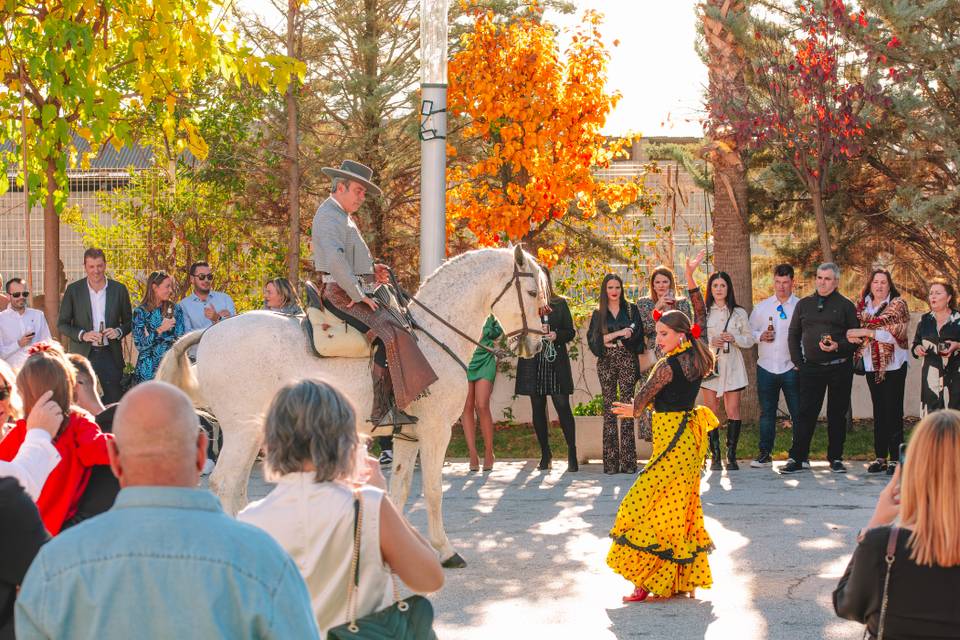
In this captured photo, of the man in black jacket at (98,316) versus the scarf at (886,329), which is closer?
the scarf at (886,329)

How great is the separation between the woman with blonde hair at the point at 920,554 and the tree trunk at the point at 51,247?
9893 mm

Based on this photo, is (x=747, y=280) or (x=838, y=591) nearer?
(x=838, y=591)

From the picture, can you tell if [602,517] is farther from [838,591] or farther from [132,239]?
[132,239]

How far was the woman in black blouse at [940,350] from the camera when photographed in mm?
12133

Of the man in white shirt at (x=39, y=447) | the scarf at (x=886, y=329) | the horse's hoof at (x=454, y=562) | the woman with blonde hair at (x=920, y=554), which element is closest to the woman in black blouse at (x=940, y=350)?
the scarf at (x=886, y=329)

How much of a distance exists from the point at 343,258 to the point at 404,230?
12.4m

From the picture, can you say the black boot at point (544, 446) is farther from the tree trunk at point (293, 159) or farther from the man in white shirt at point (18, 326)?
the man in white shirt at point (18, 326)

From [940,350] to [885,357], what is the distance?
3.79ft

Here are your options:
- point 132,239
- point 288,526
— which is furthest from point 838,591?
point 132,239

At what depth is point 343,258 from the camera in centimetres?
879

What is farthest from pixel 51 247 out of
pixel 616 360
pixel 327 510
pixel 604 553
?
pixel 327 510

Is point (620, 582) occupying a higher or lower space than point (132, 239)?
lower

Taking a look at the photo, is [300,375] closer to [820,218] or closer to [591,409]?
[591,409]

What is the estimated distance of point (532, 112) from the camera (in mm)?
17984
